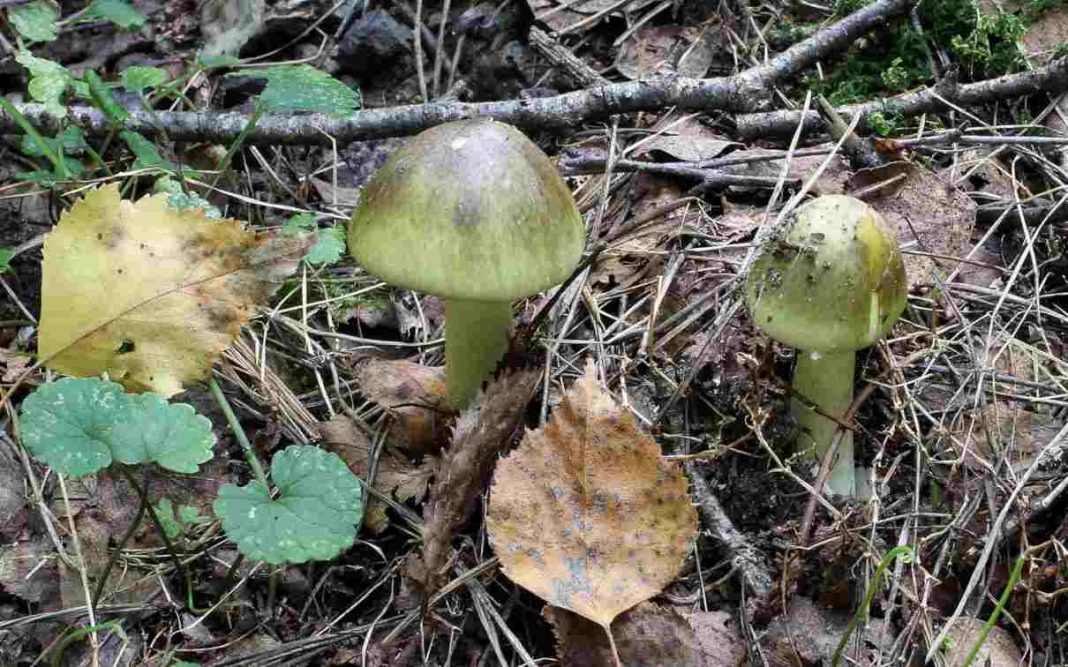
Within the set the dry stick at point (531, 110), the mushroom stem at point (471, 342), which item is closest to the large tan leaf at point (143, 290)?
the mushroom stem at point (471, 342)

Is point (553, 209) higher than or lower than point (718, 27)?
higher

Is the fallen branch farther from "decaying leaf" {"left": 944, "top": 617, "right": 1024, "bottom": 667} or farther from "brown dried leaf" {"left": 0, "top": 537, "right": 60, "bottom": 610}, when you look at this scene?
"brown dried leaf" {"left": 0, "top": 537, "right": 60, "bottom": 610}

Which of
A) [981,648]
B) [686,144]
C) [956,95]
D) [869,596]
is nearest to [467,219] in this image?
[869,596]

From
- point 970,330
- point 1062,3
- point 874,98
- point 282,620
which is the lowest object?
point 282,620

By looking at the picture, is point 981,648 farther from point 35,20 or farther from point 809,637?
point 35,20

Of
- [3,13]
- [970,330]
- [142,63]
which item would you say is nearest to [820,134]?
[970,330]

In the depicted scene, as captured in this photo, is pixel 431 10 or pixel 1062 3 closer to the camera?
pixel 1062 3

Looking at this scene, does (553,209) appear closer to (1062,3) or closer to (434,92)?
(434,92)
